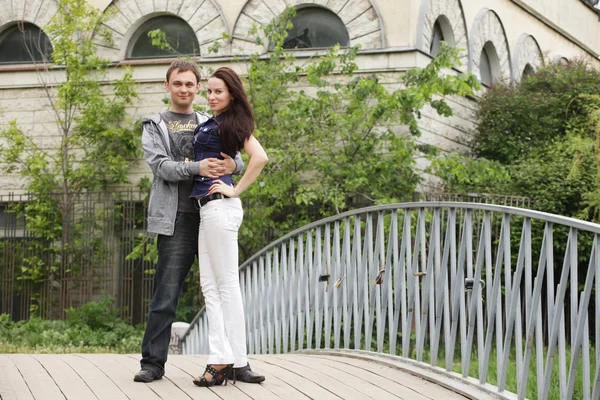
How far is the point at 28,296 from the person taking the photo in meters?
15.7

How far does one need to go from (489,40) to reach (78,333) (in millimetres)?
8502

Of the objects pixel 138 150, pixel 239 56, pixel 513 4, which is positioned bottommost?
pixel 138 150

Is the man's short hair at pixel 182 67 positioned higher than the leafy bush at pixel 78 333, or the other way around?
the man's short hair at pixel 182 67

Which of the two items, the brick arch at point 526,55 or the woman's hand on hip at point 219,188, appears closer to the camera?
the woman's hand on hip at point 219,188

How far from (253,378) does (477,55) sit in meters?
12.2

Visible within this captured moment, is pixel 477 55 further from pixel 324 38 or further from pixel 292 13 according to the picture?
pixel 292 13

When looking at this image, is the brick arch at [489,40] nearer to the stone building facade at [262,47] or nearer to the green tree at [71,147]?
the stone building facade at [262,47]

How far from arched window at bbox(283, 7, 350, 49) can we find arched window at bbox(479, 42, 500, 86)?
3347 mm

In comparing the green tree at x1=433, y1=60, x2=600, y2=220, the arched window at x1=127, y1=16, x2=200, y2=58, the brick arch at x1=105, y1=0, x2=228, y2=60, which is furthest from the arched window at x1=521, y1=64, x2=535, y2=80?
the arched window at x1=127, y1=16, x2=200, y2=58

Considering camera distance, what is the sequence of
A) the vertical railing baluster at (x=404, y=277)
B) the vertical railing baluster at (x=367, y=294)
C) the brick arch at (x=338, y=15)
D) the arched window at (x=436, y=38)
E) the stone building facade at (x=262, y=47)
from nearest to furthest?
the vertical railing baluster at (x=404, y=277), the vertical railing baluster at (x=367, y=294), the stone building facade at (x=262, y=47), the brick arch at (x=338, y=15), the arched window at (x=436, y=38)

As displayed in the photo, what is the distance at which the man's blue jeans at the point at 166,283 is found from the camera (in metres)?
5.84

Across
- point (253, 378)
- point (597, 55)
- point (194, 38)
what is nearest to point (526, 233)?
point (253, 378)

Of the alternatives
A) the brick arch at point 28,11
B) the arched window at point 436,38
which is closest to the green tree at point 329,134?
the arched window at point 436,38

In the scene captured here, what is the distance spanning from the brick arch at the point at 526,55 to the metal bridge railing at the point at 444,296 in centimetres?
837
